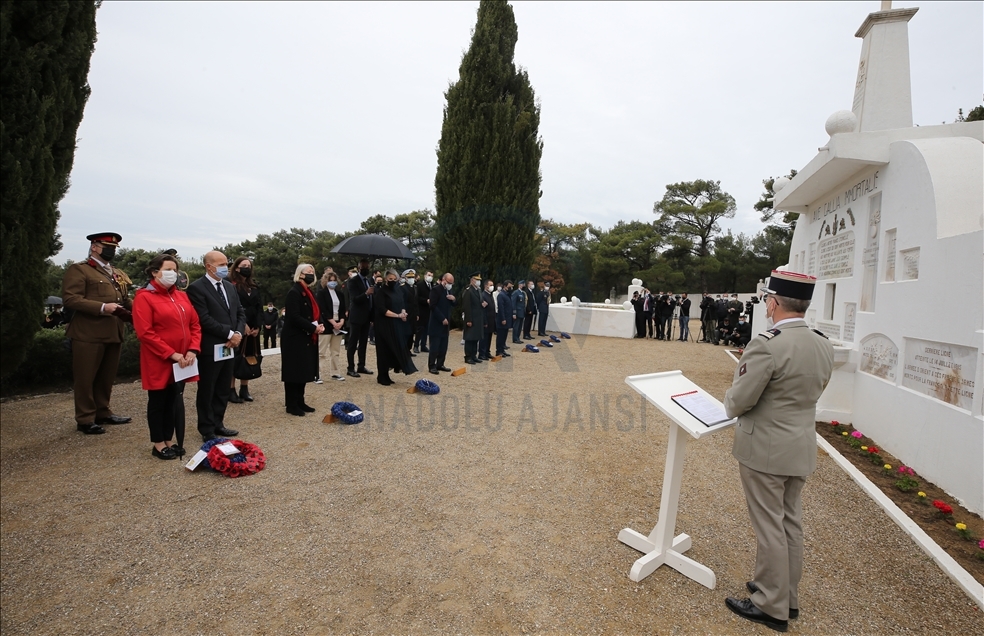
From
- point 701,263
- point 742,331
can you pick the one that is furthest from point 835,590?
point 701,263

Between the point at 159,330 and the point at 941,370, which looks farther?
the point at 941,370

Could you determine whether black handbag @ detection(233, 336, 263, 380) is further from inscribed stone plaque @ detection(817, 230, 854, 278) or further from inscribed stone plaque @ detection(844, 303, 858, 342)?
inscribed stone plaque @ detection(817, 230, 854, 278)

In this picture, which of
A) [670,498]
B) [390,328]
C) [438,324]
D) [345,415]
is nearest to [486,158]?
[438,324]

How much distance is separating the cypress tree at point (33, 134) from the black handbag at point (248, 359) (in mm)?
1966

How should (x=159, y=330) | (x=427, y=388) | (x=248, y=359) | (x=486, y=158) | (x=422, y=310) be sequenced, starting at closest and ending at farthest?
(x=159, y=330)
(x=248, y=359)
(x=427, y=388)
(x=422, y=310)
(x=486, y=158)

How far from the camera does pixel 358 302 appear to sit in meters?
7.98

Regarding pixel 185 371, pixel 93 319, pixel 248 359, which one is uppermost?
pixel 93 319

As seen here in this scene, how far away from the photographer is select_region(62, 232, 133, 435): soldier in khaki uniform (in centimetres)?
481

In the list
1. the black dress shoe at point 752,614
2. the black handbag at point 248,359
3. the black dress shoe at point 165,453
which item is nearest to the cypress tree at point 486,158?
the black handbag at point 248,359

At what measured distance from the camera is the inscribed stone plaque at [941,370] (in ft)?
13.3

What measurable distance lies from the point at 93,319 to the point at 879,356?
865 centimetres

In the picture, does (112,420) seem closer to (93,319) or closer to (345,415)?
(93,319)

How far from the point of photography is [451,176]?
1709 centimetres

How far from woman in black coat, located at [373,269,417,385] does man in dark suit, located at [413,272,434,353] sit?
2.02 metres
